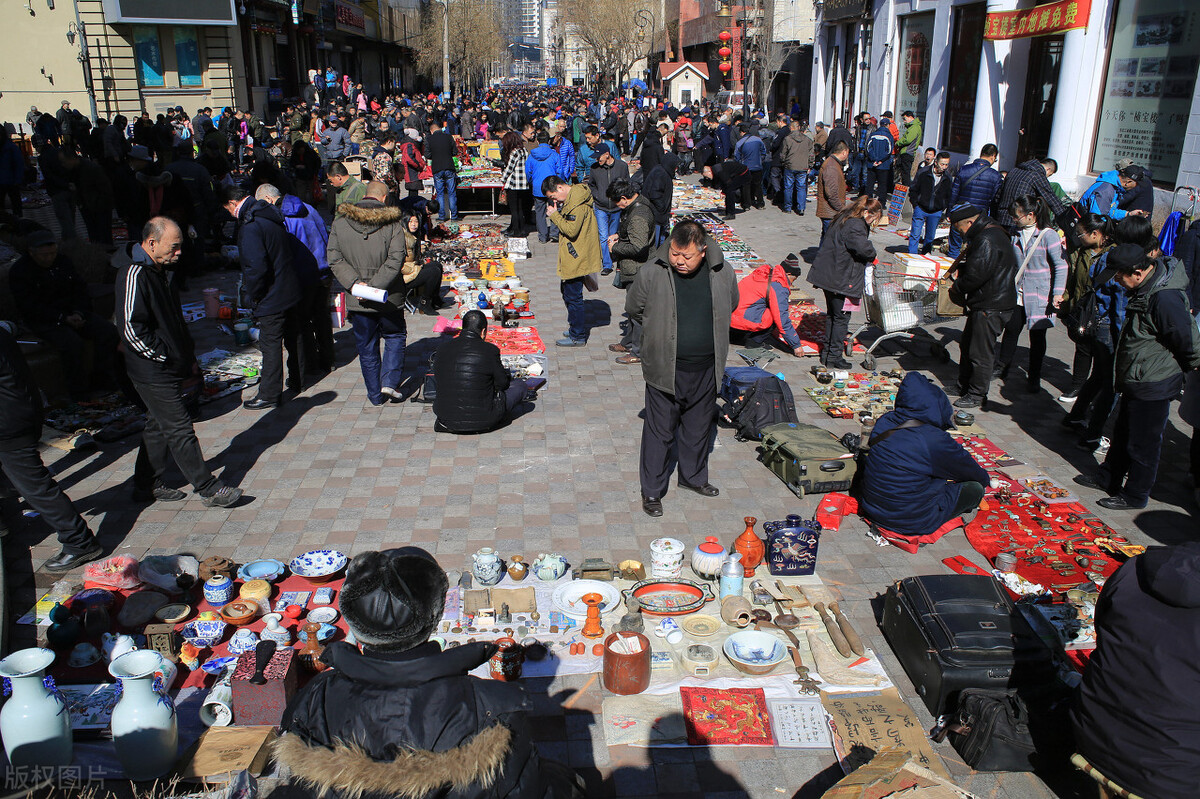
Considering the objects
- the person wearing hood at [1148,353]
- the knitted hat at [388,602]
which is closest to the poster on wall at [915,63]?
the person wearing hood at [1148,353]

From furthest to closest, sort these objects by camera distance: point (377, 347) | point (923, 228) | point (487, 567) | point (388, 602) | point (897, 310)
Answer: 1. point (923, 228)
2. point (897, 310)
3. point (377, 347)
4. point (487, 567)
5. point (388, 602)

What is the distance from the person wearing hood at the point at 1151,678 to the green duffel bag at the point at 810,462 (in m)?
3.01

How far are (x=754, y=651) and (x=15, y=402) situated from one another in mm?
4501

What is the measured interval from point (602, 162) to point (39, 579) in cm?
934

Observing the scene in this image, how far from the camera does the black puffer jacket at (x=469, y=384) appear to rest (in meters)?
7.17

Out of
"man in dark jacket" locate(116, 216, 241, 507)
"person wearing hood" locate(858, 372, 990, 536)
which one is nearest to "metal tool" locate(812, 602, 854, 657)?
"person wearing hood" locate(858, 372, 990, 536)

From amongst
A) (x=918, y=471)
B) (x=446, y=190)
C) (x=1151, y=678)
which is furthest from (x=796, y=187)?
(x=1151, y=678)

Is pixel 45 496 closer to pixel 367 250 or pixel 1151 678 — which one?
pixel 367 250

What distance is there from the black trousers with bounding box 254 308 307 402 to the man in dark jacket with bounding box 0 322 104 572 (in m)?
2.54

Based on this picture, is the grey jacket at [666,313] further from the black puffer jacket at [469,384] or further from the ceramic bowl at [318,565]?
the ceramic bowl at [318,565]

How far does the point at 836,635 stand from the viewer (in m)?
4.64

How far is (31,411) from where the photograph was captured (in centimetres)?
511

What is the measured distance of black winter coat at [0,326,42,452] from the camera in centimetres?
493

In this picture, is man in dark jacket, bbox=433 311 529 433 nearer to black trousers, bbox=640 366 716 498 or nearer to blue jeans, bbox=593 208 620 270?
black trousers, bbox=640 366 716 498
